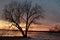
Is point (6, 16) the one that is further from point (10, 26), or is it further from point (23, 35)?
point (23, 35)

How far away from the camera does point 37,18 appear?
47.3 metres

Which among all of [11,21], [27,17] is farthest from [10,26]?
[27,17]

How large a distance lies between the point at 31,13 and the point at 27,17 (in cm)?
120

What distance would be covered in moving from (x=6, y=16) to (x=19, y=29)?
12.4 ft

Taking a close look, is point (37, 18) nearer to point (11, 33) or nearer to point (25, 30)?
point (25, 30)

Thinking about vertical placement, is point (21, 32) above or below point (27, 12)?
below

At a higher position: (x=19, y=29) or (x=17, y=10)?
(x=17, y=10)

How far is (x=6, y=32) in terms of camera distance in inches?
1843

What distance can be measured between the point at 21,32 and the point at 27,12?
437 centimetres

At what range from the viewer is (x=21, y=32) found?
156 feet

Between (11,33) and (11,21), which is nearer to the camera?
(11,21)

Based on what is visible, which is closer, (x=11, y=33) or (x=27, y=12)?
(x=27, y=12)

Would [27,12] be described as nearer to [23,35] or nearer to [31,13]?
[31,13]

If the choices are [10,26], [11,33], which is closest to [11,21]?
[10,26]
